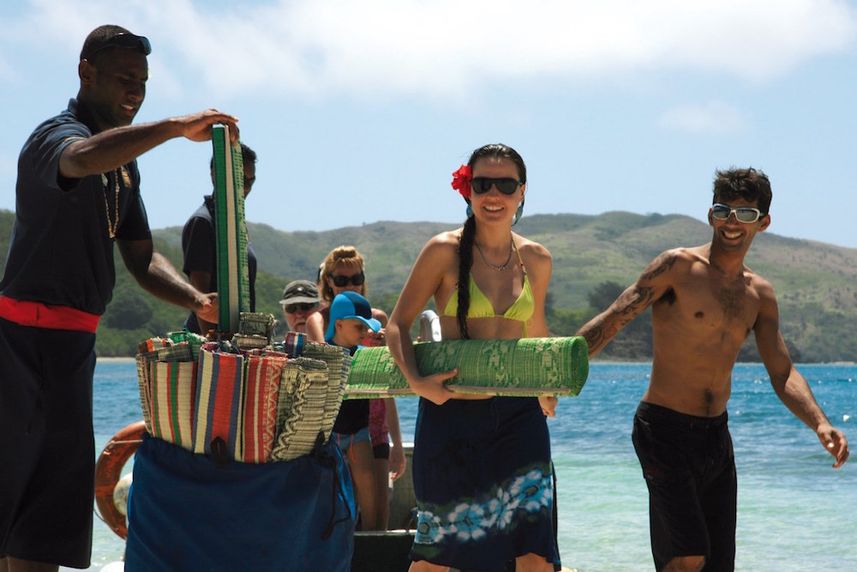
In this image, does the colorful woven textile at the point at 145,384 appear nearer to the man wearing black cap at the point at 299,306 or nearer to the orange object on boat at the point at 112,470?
the orange object on boat at the point at 112,470

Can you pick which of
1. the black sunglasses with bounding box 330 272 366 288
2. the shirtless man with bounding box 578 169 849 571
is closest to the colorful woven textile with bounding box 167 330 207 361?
the shirtless man with bounding box 578 169 849 571

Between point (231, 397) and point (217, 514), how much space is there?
28 centimetres

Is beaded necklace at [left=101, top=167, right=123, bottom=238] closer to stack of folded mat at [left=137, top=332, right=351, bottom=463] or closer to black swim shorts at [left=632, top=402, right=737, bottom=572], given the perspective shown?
stack of folded mat at [left=137, top=332, right=351, bottom=463]

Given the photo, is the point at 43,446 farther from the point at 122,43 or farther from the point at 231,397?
the point at 122,43

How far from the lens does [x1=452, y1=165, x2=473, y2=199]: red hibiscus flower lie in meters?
4.92

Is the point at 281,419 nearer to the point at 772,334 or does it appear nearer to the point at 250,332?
the point at 250,332

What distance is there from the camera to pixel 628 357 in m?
147

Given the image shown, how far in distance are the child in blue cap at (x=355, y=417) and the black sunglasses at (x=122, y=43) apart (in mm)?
3115

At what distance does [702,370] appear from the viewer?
5.52m

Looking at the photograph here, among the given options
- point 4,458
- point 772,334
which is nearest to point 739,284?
point 772,334

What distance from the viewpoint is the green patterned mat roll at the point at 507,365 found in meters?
4.29

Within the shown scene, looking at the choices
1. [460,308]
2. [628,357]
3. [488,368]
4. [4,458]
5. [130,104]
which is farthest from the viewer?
[628,357]

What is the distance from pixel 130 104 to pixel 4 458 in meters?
1.11

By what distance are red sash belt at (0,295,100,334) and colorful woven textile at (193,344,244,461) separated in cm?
80
